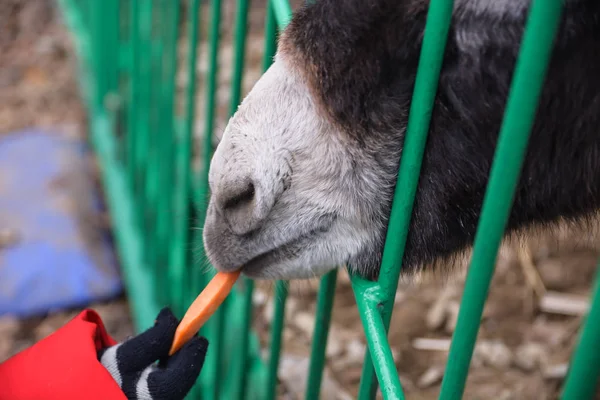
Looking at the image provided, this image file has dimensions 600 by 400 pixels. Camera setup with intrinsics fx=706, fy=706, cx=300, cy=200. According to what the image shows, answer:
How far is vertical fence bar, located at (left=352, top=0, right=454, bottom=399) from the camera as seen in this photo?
0.88 metres

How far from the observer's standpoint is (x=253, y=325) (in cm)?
250

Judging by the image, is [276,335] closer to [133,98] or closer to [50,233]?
[133,98]

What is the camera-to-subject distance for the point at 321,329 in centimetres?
137

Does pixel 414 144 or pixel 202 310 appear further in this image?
pixel 202 310

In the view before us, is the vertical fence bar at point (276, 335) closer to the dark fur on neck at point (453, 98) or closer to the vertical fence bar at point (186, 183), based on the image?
the dark fur on neck at point (453, 98)

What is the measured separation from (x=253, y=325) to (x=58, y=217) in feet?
3.39

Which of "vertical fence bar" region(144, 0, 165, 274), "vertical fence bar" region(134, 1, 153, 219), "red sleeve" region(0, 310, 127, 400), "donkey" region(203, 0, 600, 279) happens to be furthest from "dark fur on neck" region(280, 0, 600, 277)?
"vertical fence bar" region(134, 1, 153, 219)

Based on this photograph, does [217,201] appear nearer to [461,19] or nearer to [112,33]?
[461,19]

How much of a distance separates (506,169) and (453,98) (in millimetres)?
250

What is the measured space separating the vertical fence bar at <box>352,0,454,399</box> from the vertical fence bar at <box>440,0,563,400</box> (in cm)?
13

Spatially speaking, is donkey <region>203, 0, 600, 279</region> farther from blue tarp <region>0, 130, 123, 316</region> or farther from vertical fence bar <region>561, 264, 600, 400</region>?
blue tarp <region>0, 130, 123, 316</region>

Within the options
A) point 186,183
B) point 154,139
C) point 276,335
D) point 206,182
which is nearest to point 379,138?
point 276,335

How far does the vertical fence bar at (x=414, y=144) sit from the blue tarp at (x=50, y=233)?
73.1 inches

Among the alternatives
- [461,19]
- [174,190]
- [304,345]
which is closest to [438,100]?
[461,19]
